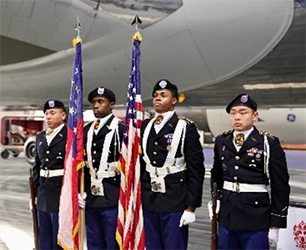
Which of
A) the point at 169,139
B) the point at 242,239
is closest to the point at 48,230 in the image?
the point at 169,139

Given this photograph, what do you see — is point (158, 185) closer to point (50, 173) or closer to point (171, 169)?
point (171, 169)

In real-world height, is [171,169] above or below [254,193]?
above

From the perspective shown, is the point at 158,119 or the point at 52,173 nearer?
the point at 158,119

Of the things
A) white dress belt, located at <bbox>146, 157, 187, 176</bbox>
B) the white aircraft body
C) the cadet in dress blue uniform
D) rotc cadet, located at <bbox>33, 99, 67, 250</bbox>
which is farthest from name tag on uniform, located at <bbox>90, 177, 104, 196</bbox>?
the white aircraft body

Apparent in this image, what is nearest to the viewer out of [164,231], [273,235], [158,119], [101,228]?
[273,235]

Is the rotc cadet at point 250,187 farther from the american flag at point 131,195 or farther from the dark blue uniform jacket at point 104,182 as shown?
the dark blue uniform jacket at point 104,182

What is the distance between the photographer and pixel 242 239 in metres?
2.31

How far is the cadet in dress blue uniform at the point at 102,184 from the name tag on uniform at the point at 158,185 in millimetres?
305

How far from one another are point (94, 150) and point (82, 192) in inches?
11.6

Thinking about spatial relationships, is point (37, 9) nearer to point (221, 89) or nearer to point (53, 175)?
point (53, 175)

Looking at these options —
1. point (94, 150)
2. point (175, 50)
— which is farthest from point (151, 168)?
point (175, 50)

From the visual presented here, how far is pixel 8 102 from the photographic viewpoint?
5551 millimetres

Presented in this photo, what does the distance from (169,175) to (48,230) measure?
3.35 feet

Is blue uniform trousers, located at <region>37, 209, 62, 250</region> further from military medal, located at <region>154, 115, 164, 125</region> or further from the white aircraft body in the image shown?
the white aircraft body
